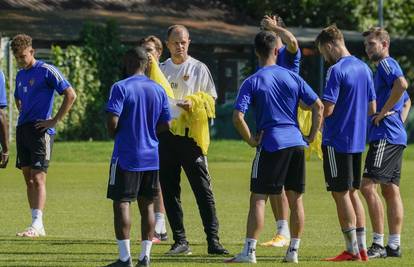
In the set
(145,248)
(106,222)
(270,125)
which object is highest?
(270,125)

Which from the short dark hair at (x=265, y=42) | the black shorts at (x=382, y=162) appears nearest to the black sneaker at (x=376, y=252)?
the black shorts at (x=382, y=162)

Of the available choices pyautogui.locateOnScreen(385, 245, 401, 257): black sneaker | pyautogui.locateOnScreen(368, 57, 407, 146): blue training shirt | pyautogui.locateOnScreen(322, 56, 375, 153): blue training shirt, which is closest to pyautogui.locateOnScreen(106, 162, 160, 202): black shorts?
pyautogui.locateOnScreen(322, 56, 375, 153): blue training shirt

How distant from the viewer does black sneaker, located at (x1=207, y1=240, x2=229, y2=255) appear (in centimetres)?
1313

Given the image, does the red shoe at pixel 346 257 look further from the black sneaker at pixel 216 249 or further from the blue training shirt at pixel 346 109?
the black sneaker at pixel 216 249

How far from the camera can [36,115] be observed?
588 inches

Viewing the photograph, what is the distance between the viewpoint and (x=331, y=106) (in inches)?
489

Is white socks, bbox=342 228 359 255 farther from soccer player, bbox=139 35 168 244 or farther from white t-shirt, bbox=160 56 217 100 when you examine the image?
soccer player, bbox=139 35 168 244

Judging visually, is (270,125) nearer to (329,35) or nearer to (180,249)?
(329,35)

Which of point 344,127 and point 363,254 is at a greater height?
point 344,127

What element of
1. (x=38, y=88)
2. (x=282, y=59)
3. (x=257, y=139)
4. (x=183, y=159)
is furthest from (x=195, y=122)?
(x=38, y=88)

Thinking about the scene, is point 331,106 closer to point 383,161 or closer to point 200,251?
point 383,161

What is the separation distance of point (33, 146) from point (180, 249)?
259cm

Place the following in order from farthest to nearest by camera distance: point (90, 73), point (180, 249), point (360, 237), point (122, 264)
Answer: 1. point (90, 73)
2. point (180, 249)
3. point (360, 237)
4. point (122, 264)

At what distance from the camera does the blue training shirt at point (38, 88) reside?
14867mm
